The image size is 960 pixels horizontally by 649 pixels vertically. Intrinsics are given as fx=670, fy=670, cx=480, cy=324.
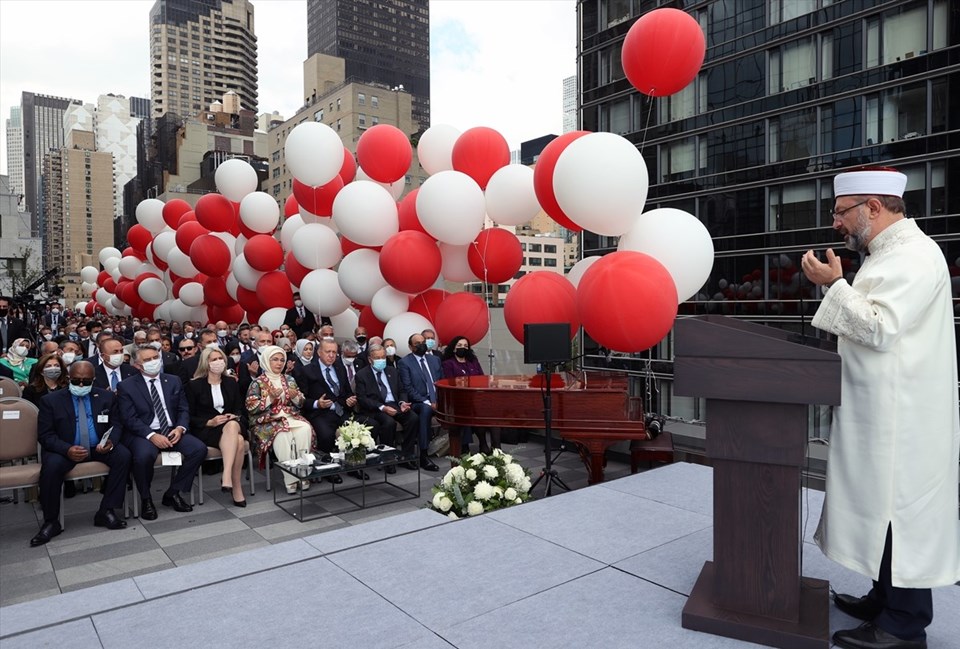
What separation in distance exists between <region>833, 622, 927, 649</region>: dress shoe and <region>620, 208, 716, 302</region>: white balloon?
4609 mm

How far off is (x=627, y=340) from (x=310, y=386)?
377 centimetres

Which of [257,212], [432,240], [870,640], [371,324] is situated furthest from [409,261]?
[870,640]

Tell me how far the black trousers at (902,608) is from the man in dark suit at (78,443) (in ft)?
19.2

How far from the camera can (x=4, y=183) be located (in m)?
35.9

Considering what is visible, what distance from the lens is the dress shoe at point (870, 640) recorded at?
95.0 inches

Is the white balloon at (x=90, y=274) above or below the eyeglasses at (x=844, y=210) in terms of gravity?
above

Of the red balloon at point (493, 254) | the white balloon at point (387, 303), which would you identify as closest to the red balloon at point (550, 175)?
the red balloon at point (493, 254)

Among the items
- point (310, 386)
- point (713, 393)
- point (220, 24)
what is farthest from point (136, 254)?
point (220, 24)

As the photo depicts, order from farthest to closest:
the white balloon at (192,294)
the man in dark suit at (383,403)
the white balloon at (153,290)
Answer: the white balloon at (153,290)
the white balloon at (192,294)
the man in dark suit at (383,403)

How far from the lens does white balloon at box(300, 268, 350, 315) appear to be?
11.0m

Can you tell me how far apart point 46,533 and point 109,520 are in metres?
0.48

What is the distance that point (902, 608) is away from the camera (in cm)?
244

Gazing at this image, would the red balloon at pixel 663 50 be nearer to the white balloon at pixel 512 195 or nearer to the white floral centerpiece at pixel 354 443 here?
the white balloon at pixel 512 195

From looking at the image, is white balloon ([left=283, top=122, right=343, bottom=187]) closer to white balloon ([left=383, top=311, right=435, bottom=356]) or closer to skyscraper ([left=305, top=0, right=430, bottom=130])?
white balloon ([left=383, top=311, right=435, bottom=356])
